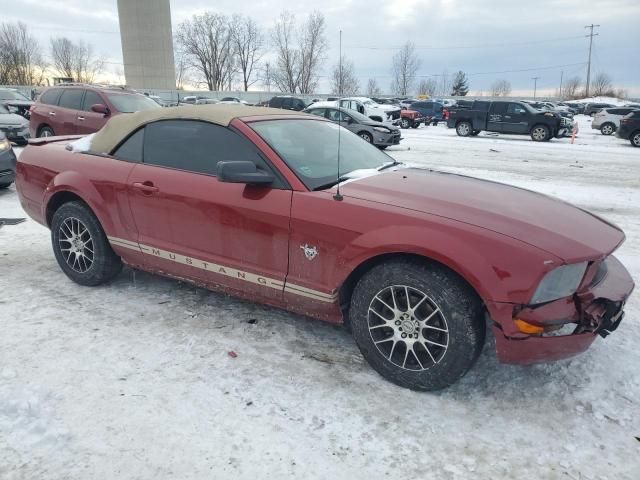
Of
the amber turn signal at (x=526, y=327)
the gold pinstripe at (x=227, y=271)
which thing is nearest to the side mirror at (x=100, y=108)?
the gold pinstripe at (x=227, y=271)

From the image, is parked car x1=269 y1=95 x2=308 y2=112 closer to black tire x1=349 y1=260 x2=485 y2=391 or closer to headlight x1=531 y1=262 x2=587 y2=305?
black tire x1=349 y1=260 x2=485 y2=391

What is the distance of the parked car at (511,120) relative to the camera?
2033cm

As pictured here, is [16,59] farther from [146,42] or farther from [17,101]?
[17,101]

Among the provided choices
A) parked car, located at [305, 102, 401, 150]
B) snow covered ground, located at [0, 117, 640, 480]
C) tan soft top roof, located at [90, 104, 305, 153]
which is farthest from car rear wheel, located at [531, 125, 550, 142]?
tan soft top roof, located at [90, 104, 305, 153]

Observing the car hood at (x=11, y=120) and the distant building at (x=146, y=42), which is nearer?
the car hood at (x=11, y=120)

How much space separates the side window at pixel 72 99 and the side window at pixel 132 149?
26.6 ft

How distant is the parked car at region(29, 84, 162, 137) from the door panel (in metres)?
7.74

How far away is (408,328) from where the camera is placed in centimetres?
272

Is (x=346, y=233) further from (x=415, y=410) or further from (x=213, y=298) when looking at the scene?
(x=213, y=298)

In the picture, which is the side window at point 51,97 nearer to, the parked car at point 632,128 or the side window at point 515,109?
the side window at point 515,109

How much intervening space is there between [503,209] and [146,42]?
71.0m

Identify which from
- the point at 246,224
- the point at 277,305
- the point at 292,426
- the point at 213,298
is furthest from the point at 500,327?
the point at 213,298

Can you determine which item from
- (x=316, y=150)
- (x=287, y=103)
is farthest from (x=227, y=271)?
(x=287, y=103)

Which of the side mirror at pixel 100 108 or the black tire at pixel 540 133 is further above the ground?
the side mirror at pixel 100 108
